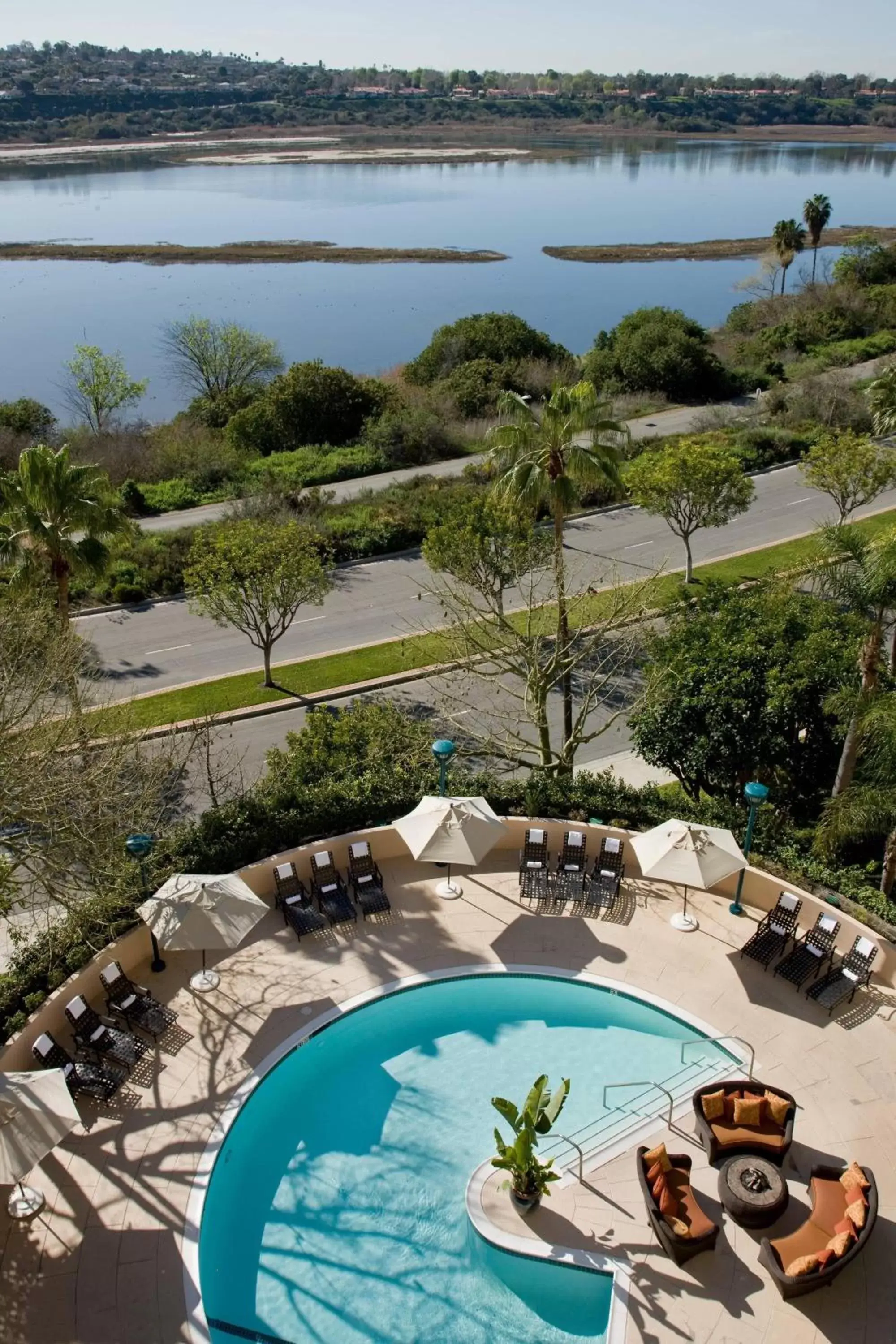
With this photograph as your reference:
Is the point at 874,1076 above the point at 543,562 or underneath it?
underneath

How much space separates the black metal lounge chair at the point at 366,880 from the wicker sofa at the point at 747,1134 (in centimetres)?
659

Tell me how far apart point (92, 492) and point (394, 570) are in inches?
627

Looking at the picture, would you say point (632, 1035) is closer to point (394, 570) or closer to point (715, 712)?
point (715, 712)

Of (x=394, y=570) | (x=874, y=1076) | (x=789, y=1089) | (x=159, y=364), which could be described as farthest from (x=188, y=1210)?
(x=159, y=364)

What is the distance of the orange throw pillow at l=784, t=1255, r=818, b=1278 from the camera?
38.4 ft

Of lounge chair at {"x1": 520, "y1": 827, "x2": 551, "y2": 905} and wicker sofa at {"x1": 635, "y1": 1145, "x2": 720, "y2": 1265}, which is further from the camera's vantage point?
lounge chair at {"x1": 520, "y1": 827, "x2": 551, "y2": 905}

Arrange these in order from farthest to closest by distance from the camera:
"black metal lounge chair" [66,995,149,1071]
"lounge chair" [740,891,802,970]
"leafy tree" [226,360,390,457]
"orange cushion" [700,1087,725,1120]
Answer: "leafy tree" [226,360,390,457], "lounge chair" [740,891,802,970], "black metal lounge chair" [66,995,149,1071], "orange cushion" [700,1087,725,1120]

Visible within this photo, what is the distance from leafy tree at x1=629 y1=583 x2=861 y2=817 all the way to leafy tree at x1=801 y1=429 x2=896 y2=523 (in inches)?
611

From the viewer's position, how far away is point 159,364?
85812 millimetres

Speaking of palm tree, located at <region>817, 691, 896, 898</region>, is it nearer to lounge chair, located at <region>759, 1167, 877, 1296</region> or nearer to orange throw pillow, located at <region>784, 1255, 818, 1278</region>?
lounge chair, located at <region>759, 1167, 877, 1296</region>

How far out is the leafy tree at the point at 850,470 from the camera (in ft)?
120

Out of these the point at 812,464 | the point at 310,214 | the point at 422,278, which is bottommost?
the point at 812,464

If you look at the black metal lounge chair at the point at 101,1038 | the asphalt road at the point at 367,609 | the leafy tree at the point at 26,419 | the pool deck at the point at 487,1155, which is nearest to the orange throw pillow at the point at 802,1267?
the pool deck at the point at 487,1155

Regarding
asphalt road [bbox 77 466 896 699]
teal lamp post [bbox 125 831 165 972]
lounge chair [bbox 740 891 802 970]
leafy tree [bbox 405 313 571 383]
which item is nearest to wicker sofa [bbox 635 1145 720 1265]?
lounge chair [bbox 740 891 802 970]
